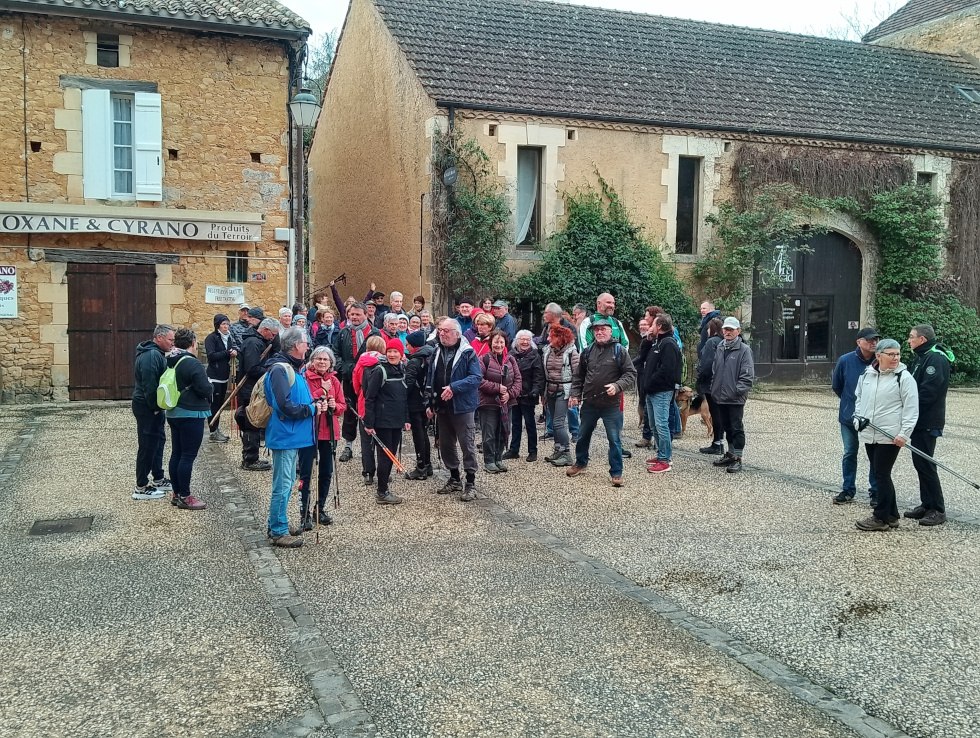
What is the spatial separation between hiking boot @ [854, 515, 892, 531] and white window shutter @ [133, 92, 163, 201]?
12137mm

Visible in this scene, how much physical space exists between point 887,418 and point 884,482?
531 millimetres

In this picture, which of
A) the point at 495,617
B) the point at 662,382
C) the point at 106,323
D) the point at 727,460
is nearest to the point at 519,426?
the point at 662,382

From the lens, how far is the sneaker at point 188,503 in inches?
298

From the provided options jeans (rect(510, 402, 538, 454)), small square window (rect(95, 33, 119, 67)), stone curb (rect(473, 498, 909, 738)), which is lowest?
stone curb (rect(473, 498, 909, 738))

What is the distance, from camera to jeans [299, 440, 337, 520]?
6.65 meters

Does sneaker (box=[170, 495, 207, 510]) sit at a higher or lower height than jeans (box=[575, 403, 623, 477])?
lower

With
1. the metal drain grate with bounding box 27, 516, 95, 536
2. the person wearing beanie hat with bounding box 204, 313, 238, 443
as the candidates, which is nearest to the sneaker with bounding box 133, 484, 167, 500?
the metal drain grate with bounding box 27, 516, 95, 536

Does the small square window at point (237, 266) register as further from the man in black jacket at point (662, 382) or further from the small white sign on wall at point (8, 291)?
the man in black jacket at point (662, 382)

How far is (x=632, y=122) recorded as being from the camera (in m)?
16.8

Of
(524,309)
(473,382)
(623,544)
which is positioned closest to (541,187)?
(524,309)

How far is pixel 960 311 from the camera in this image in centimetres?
1867

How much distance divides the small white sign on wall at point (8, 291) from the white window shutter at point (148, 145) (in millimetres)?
2392

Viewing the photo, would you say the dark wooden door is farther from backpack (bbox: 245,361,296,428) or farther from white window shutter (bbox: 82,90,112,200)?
backpack (bbox: 245,361,296,428)

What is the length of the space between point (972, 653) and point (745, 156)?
14.6m
